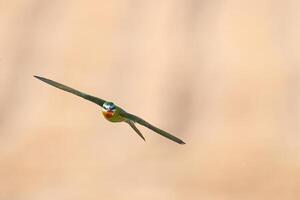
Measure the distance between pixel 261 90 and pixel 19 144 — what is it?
2.09 metres

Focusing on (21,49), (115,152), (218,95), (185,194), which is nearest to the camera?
(185,194)

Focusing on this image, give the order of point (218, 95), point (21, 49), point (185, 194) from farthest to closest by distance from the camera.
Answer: point (21, 49), point (218, 95), point (185, 194)

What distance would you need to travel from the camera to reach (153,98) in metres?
4.97

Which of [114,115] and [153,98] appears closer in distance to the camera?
[114,115]

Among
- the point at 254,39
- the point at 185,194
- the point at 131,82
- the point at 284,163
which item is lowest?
the point at 185,194

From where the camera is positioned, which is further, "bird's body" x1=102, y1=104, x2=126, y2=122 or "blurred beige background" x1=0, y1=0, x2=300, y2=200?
"blurred beige background" x1=0, y1=0, x2=300, y2=200

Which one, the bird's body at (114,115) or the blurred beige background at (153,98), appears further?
the blurred beige background at (153,98)

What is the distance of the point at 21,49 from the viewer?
17.5 feet

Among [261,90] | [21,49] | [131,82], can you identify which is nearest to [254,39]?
[261,90]

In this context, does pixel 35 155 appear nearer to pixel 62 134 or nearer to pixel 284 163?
pixel 62 134

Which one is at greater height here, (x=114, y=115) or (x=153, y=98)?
(x=114, y=115)

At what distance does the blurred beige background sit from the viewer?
4355 millimetres

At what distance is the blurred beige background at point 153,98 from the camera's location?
436 centimetres

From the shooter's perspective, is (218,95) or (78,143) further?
(218,95)
